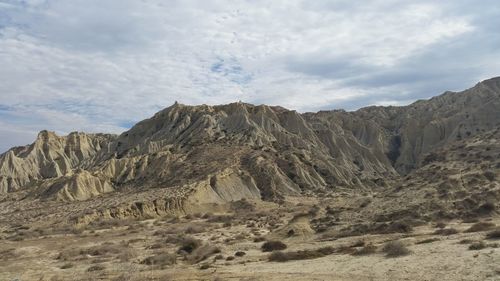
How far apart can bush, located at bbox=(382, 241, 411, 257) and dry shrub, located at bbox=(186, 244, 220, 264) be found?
422 inches

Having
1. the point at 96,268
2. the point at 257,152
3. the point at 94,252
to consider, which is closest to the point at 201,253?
the point at 96,268

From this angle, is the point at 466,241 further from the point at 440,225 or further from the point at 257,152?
the point at 257,152

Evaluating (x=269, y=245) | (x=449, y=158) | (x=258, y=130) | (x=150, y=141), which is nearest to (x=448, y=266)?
(x=269, y=245)

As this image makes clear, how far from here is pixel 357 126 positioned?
132m

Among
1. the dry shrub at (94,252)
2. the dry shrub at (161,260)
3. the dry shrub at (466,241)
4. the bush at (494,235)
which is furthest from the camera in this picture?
the dry shrub at (94,252)

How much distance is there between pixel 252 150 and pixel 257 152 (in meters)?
1.73

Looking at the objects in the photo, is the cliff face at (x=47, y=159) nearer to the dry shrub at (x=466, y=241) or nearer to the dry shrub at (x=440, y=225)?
the dry shrub at (x=440, y=225)

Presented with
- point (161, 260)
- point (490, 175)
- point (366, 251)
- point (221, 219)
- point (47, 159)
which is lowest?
point (221, 219)

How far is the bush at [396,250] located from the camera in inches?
882

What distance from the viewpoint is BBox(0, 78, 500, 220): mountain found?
242 ft

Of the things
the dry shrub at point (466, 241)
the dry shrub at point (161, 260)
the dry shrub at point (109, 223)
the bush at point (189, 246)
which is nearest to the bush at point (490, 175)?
the dry shrub at point (466, 241)

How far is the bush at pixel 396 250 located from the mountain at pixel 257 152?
20.5 metres

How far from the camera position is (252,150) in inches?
3440

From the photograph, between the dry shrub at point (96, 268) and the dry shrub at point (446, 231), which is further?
the dry shrub at point (446, 231)
